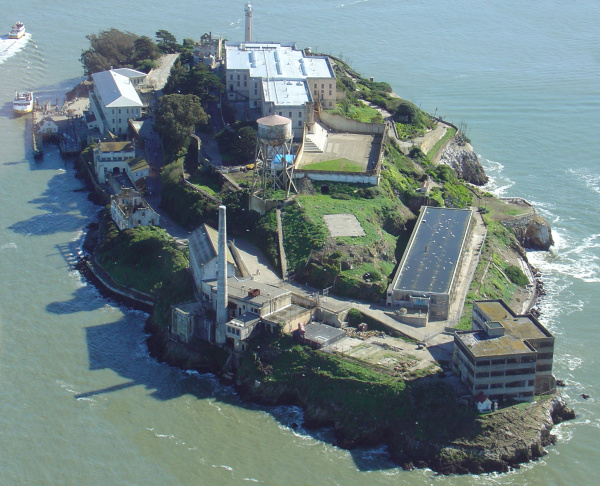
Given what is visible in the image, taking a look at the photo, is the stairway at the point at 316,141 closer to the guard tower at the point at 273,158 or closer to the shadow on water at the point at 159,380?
the guard tower at the point at 273,158

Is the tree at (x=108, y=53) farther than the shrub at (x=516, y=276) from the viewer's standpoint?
Yes

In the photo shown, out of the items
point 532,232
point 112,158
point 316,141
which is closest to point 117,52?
point 112,158

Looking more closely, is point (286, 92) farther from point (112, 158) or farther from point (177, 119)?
point (112, 158)

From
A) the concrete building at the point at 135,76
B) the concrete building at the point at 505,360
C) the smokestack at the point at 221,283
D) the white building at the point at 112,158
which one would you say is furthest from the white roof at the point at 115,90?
the concrete building at the point at 505,360

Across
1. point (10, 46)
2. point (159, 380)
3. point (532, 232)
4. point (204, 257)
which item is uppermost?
point (10, 46)

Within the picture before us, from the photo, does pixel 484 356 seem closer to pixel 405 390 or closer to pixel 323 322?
pixel 405 390

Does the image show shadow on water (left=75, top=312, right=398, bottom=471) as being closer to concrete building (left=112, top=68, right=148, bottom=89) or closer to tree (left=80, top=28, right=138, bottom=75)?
concrete building (left=112, top=68, right=148, bottom=89)
